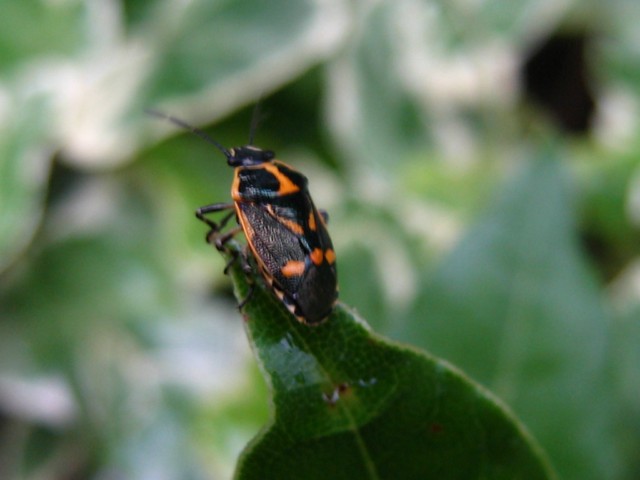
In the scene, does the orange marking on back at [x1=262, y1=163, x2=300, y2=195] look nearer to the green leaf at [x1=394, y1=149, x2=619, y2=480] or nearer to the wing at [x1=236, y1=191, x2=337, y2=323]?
the wing at [x1=236, y1=191, x2=337, y2=323]

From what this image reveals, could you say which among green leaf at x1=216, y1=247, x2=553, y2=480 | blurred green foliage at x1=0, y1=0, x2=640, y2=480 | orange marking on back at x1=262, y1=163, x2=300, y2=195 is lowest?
green leaf at x1=216, y1=247, x2=553, y2=480

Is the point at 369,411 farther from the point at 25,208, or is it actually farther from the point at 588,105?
the point at 588,105

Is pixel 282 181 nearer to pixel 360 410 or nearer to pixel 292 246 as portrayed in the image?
pixel 292 246

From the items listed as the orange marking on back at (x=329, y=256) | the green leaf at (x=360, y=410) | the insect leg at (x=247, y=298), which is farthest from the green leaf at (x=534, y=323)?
the insect leg at (x=247, y=298)

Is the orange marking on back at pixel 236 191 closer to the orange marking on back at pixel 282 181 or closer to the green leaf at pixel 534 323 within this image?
the orange marking on back at pixel 282 181

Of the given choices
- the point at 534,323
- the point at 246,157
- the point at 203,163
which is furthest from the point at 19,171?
the point at 534,323

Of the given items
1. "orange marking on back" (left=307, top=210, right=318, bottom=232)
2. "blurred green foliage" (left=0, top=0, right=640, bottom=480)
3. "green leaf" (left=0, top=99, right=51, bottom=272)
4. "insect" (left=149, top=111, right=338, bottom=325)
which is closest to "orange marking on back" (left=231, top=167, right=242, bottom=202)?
"insect" (left=149, top=111, right=338, bottom=325)

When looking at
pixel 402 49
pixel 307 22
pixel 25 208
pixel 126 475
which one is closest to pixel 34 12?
pixel 25 208
